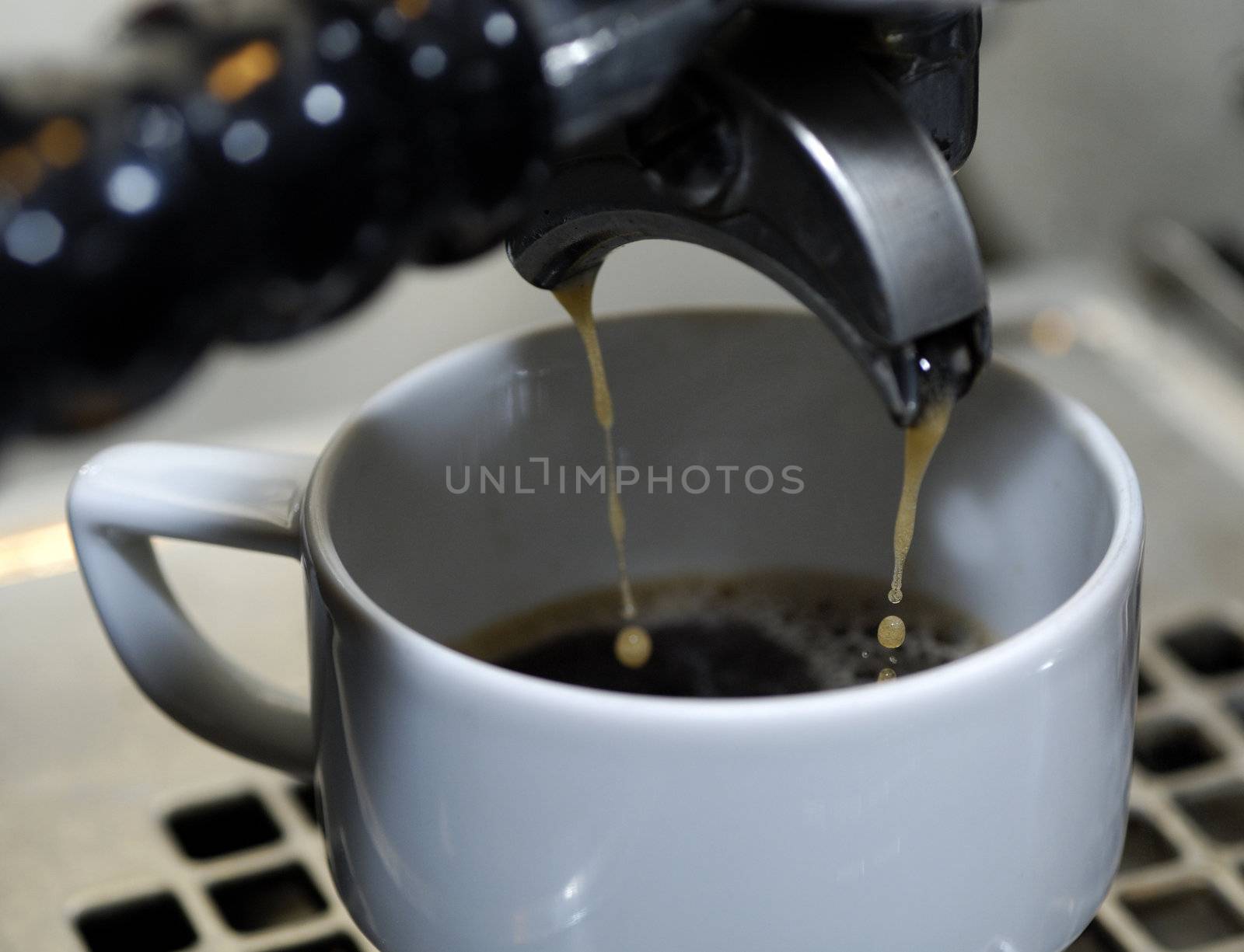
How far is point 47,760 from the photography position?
363 mm

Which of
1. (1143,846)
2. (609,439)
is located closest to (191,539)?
(609,439)

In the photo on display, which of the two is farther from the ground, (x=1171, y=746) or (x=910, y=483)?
(x=910, y=483)

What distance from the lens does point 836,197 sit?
0.65ft

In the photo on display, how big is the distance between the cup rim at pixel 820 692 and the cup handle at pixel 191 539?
0.01 m

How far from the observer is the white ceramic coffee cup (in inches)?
8.4

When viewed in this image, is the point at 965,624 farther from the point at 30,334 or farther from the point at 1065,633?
the point at 30,334

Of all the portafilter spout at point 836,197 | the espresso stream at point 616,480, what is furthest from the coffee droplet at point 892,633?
the portafilter spout at point 836,197

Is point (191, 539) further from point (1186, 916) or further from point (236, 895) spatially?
point (1186, 916)

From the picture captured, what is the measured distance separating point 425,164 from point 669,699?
7 cm

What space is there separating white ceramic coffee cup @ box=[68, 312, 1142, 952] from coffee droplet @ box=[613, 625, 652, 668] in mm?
15

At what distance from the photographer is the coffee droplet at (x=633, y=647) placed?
1.08ft

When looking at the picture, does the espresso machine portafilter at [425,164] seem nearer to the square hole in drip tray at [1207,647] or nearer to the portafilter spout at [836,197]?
the portafilter spout at [836,197]

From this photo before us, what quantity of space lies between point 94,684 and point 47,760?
28mm

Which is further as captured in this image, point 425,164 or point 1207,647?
point 1207,647
